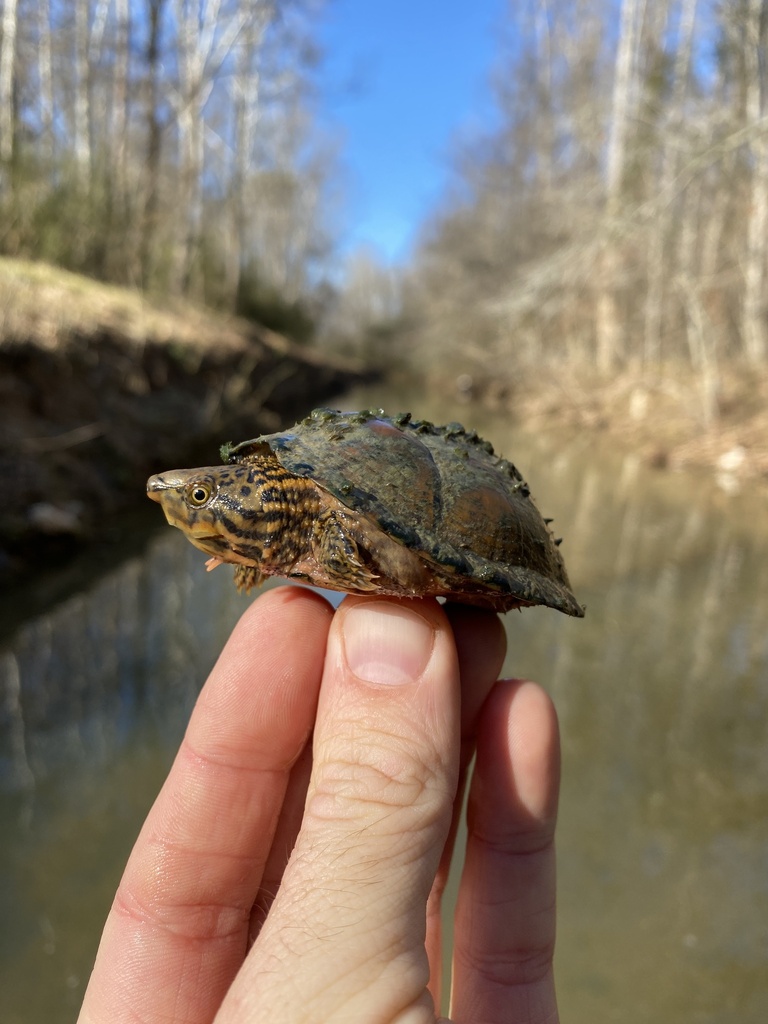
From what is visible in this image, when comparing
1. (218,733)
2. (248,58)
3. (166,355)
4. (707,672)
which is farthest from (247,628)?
(248,58)

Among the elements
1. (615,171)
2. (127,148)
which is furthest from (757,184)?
(127,148)

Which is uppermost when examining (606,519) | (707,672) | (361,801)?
(606,519)

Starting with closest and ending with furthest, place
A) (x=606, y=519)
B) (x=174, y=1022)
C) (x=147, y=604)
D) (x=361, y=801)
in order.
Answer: (x=361, y=801) < (x=174, y=1022) < (x=147, y=604) < (x=606, y=519)

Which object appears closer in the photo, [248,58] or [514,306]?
[514,306]

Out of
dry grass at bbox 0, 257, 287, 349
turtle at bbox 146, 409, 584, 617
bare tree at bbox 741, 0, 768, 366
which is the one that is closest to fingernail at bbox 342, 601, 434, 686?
turtle at bbox 146, 409, 584, 617

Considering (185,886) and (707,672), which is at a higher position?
(707,672)

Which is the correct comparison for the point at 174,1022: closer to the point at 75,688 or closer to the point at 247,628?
the point at 247,628

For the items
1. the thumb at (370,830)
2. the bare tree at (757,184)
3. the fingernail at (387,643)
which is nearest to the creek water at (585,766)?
A: the thumb at (370,830)

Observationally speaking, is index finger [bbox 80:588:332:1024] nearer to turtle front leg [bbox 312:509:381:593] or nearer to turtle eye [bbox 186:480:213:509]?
turtle front leg [bbox 312:509:381:593]

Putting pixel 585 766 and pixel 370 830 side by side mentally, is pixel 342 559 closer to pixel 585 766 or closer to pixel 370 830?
pixel 370 830
